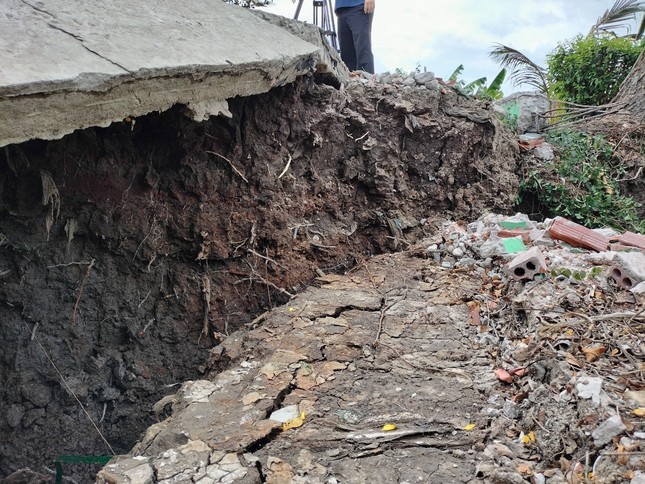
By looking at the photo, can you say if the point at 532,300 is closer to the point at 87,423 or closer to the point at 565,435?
Result: the point at 565,435

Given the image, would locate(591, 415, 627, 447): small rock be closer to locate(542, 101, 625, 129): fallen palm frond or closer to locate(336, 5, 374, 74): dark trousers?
locate(336, 5, 374, 74): dark trousers

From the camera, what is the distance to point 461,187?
500 cm

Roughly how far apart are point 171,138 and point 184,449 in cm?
190

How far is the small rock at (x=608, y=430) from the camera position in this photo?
5.95 feet

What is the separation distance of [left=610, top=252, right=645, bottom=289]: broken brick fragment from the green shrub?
727 cm

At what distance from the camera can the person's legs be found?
221 inches

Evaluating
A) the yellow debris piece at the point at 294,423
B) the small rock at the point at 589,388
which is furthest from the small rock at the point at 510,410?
the yellow debris piece at the point at 294,423

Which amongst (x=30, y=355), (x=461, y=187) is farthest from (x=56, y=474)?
(x=461, y=187)

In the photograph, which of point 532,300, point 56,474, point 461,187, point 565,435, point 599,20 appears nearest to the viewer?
point 565,435

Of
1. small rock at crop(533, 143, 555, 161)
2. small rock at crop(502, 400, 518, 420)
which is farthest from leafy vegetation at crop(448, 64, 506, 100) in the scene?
small rock at crop(502, 400, 518, 420)

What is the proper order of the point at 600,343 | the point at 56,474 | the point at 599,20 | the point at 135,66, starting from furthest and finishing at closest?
the point at 599,20
the point at 56,474
the point at 600,343
the point at 135,66

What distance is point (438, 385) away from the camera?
2531 mm

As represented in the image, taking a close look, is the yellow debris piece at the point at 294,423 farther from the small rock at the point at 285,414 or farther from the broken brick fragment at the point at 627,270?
the broken brick fragment at the point at 627,270

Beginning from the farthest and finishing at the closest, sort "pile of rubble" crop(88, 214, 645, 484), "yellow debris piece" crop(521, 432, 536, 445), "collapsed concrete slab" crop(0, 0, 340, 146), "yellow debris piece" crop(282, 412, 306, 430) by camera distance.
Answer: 1. "yellow debris piece" crop(282, 412, 306, 430)
2. "yellow debris piece" crop(521, 432, 536, 445)
3. "pile of rubble" crop(88, 214, 645, 484)
4. "collapsed concrete slab" crop(0, 0, 340, 146)
